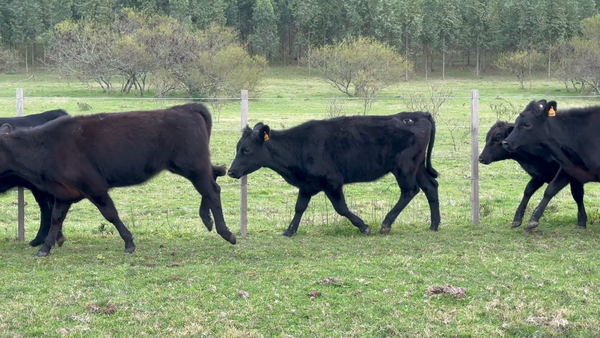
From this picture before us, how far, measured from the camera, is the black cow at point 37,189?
904cm

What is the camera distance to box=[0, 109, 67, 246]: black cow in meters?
9.04

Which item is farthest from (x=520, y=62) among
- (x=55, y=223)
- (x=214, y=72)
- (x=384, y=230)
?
(x=55, y=223)

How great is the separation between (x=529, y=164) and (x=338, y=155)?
9.33ft

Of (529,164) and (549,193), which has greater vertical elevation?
(529,164)

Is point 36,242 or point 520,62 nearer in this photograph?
point 36,242

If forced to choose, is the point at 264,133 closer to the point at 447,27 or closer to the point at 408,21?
the point at 408,21

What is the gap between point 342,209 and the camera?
9.63 metres

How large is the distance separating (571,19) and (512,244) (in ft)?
221

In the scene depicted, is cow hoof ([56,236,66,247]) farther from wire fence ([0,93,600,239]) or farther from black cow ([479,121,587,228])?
black cow ([479,121,587,228])

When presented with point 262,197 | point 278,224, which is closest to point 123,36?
point 262,197

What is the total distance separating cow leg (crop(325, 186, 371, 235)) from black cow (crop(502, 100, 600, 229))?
7.18 ft

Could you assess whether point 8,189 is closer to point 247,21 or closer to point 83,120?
point 83,120

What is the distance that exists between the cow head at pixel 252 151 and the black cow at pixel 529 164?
327cm

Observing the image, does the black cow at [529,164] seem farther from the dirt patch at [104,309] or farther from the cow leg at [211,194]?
the dirt patch at [104,309]
